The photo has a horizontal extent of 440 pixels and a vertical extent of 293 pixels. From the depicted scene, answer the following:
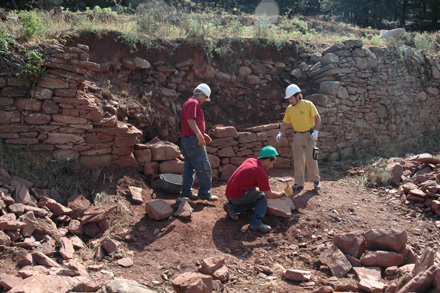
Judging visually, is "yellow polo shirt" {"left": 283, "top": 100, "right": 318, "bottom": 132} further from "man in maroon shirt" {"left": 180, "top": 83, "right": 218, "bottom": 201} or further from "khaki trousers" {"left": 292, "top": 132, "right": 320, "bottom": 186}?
"man in maroon shirt" {"left": 180, "top": 83, "right": 218, "bottom": 201}

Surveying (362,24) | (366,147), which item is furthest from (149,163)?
(362,24)

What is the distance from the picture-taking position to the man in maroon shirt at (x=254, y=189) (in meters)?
4.98

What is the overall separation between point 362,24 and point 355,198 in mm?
15610

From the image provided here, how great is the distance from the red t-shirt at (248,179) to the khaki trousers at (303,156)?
5.06 feet

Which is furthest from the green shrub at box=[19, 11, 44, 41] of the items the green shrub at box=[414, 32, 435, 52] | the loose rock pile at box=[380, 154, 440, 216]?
the green shrub at box=[414, 32, 435, 52]

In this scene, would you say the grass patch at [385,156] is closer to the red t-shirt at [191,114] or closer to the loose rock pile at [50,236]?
the red t-shirt at [191,114]

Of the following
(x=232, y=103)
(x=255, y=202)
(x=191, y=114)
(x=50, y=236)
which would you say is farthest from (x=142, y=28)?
(x=50, y=236)

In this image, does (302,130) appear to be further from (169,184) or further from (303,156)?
(169,184)

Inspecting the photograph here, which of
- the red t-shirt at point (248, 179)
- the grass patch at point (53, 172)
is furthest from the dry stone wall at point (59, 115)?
the red t-shirt at point (248, 179)

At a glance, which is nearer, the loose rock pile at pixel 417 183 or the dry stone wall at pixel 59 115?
the dry stone wall at pixel 59 115

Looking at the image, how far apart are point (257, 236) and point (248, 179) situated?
77 centimetres

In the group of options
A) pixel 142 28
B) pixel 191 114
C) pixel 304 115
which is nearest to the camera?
pixel 191 114

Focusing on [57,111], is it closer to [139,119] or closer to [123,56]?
[139,119]

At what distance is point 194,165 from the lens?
5.56 metres
